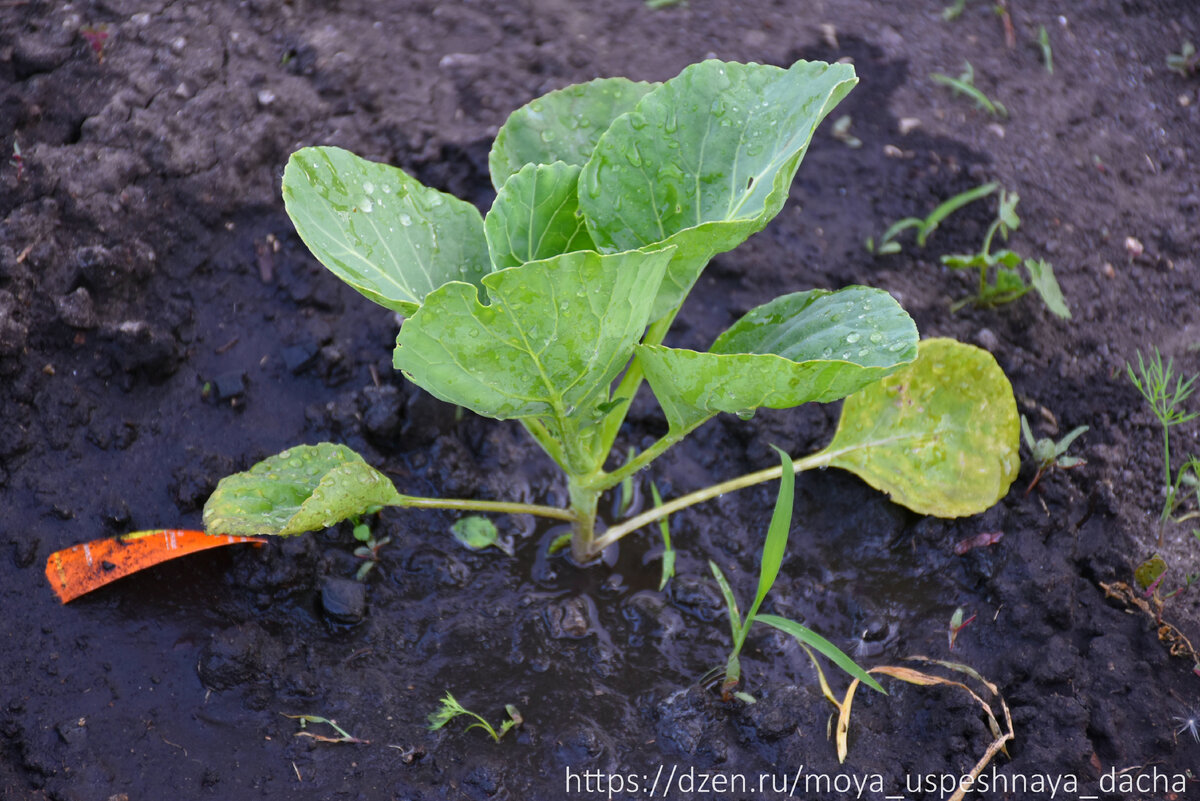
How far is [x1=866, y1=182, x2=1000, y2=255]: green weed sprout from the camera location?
229cm

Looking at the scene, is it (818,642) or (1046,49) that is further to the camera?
(1046,49)

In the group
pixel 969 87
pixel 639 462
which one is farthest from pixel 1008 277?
pixel 639 462

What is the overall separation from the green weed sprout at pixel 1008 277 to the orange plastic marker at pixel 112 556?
189 cm

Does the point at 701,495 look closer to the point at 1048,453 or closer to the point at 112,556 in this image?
the point at 1048,453

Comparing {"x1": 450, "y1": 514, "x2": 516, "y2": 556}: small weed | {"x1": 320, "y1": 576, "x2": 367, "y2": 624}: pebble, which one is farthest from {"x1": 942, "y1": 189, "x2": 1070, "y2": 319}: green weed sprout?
{"x1": 320, "y1": 576, "x2": 367, "y2": 624}: pebble

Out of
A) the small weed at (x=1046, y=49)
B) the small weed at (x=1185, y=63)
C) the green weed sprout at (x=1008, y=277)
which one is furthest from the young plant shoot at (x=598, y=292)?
the small weed at (x=1185, y=63)

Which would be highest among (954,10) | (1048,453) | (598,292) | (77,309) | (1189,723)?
(598,292)

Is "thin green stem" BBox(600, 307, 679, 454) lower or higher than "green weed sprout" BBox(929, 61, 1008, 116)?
higher

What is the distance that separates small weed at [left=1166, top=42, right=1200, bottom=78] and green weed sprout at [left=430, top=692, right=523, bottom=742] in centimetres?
301

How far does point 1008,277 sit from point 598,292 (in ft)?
4.74

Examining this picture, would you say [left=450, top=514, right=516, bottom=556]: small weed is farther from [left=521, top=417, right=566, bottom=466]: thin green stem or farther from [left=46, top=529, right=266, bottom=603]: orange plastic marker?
[left=46, top=529, right=266, bottom=603]: orange plastic marker

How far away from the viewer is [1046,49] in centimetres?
288

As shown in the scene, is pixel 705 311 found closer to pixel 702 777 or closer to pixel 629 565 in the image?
pixel 629 565

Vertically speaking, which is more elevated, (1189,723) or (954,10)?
(954,10)
